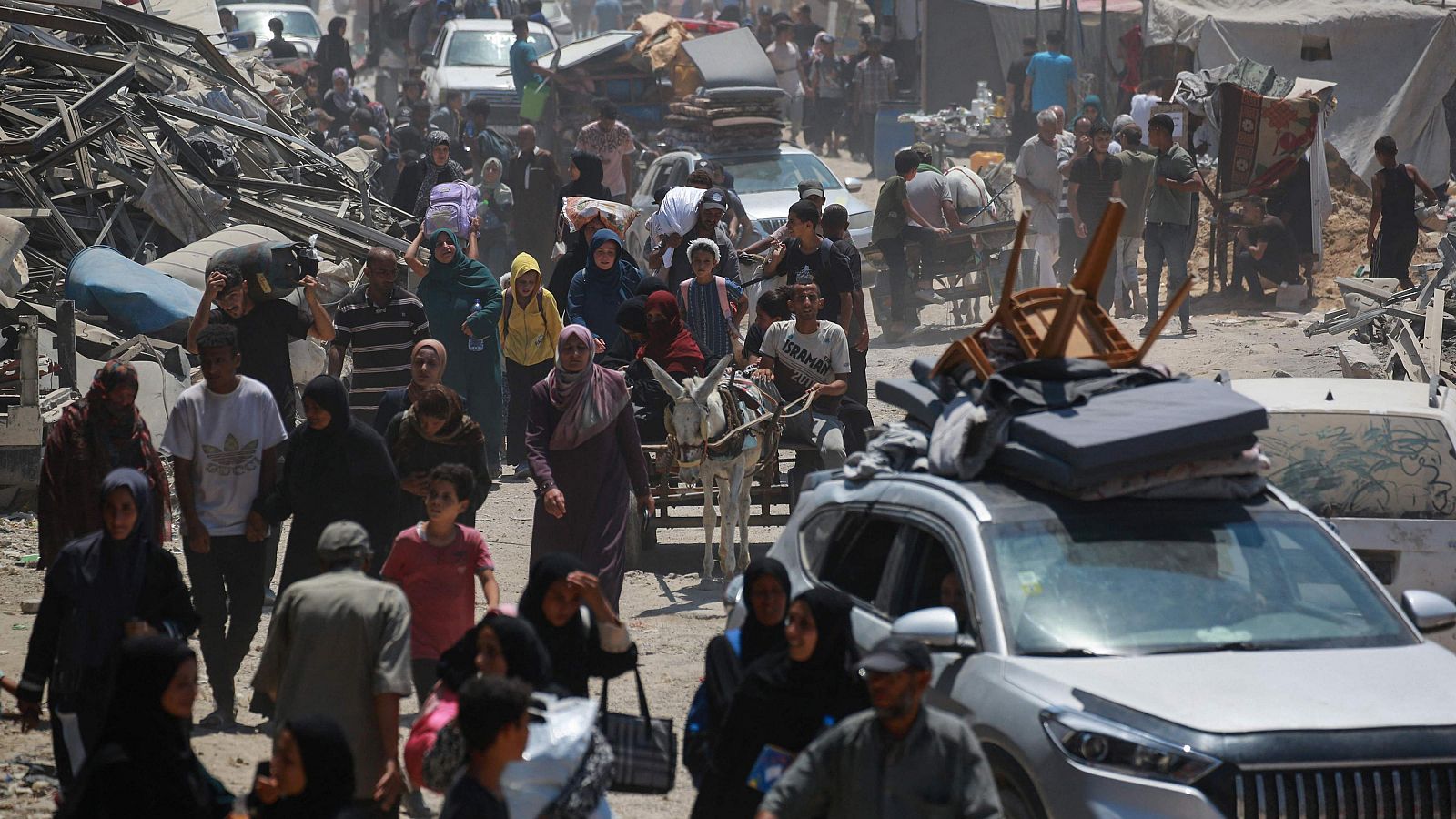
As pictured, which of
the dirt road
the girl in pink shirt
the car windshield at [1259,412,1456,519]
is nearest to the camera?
the girl in pink shirt

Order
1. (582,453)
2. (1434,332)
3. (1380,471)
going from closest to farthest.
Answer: (1380,471)
(582,453)
(1434,332)

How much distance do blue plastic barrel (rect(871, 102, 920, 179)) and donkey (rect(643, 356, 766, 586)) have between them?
20750 mm

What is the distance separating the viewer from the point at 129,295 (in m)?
13.5

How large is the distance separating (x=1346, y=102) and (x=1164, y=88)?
2891 millimetres

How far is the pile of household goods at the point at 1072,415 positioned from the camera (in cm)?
556

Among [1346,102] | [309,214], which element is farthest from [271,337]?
[1346,102]

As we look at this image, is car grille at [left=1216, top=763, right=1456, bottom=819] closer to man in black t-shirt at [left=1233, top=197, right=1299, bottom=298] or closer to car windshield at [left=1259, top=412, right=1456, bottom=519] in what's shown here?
car windshield at [left=1259, top=412, right=1456, bottom=519]

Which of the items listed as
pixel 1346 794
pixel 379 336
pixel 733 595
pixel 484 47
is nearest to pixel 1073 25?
pixel 484 47

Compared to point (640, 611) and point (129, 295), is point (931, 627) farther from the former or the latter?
point (129, 295)

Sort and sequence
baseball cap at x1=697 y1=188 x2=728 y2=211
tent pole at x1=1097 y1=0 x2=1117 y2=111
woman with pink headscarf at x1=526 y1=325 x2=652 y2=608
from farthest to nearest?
tent pole at x1=1097 y1=0 x2=1117 y2=111 < baseball cap at x1=697 y1=188 x2=728 y2=211 < woman with pink headscarf at x1=526 y1=325 x2=652 y2=608

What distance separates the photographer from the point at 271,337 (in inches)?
376

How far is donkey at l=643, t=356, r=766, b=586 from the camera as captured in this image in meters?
10.2

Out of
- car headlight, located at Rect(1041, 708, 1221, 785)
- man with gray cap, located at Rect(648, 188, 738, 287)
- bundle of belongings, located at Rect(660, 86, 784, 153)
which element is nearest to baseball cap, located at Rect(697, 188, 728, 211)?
man with gray cap, located at Rect(648, 188, 738, 287)

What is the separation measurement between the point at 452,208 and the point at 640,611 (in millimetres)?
6557
